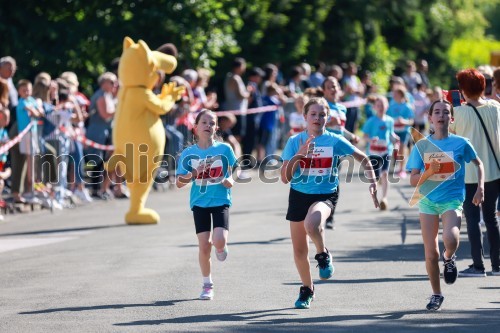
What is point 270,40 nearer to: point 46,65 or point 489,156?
point 46,65

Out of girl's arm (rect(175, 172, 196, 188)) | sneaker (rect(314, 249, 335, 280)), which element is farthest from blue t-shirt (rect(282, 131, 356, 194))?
girl's arm (rect(175, 172, 196, 188))

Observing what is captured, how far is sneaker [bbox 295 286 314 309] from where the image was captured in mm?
10227

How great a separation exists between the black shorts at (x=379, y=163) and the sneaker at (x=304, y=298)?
329 inches

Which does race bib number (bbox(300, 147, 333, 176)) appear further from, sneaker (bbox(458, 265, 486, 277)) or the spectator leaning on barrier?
sneaker (bbox(458, 265, 486, 277))

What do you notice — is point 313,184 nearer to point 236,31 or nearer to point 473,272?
point 473,272

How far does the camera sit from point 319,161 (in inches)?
413

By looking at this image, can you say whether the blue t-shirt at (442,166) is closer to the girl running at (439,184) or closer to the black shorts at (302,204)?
the girl running at (439,184)

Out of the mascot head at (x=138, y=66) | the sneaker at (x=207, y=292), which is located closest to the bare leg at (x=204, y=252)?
the sneaker at (x=207, y=292)

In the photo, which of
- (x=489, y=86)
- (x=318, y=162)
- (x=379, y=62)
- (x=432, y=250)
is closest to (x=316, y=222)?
(x=318, y=162)

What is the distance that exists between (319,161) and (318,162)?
1 centimetres

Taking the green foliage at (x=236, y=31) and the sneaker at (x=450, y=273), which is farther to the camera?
the green foliage at (x=236, y=31)

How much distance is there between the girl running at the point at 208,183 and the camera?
11.0 metres

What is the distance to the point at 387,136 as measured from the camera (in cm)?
1895

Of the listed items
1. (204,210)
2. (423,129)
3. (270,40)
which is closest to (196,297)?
(204,210)
